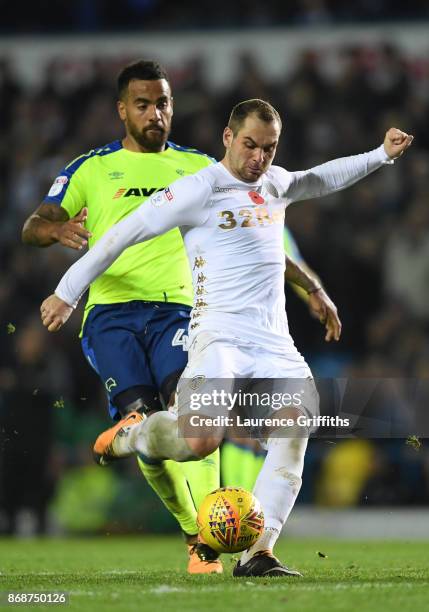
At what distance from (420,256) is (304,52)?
123 inches

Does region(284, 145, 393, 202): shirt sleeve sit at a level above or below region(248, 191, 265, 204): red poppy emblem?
above

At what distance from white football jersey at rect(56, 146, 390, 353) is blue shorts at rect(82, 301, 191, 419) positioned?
2.10 feet

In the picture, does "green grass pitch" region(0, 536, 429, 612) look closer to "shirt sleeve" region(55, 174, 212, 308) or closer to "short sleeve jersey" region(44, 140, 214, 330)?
"shirt sleeve" region(55, 174, 212, 308)

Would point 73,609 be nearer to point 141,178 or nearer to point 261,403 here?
point 261,403

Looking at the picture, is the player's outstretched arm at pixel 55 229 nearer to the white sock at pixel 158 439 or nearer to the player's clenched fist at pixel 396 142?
A: the white sock at pixel 158 439

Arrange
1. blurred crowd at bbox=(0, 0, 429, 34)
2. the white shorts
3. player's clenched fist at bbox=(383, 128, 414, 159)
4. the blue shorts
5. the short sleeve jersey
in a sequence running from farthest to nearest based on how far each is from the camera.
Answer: blurred crowd at bbox=(0, 0, 429, 34), the short sleeve jersey, the blue shorts, player's clenched fist at bbox=(383, 128, 414, 159), the white shorts

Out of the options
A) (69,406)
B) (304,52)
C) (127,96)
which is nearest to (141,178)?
(127,96)

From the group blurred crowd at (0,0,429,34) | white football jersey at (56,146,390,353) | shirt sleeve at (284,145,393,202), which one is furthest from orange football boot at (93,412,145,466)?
blurred crowd at (0,0,429,34)

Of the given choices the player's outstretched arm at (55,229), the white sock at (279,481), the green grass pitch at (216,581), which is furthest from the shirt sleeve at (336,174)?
the green grass pitch at (216,581)

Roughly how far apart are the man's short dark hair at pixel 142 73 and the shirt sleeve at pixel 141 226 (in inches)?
47.7

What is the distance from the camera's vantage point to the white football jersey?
6441 mm

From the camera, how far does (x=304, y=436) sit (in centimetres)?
646

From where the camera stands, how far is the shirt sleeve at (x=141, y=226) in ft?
21.1

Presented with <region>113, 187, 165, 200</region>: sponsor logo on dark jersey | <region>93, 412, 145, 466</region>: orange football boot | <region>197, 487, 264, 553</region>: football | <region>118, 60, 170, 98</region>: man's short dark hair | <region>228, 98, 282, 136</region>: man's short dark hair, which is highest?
<region>118, 60, 170, 98</region>: man's short dark hair
